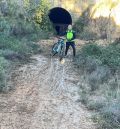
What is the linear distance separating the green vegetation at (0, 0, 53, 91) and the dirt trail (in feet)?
3.68

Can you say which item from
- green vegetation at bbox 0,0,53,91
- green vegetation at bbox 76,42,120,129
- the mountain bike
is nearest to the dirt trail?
green vegetation at bbox 76,42,120,129

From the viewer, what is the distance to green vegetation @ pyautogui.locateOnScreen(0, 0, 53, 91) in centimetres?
1838

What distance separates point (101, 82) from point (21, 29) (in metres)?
9.24

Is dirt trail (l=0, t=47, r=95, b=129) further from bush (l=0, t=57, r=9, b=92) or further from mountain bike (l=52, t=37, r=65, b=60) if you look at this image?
mountain bike (l=52, t=37, r=65, b=60)

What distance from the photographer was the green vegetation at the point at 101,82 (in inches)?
480

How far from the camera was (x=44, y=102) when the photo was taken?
1312 cm

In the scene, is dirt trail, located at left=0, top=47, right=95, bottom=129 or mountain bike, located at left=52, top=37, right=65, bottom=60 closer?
dirt trail, located at left=0, top=47, right=95, bottom=129

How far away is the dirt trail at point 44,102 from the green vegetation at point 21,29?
1121 mm

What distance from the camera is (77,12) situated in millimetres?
27547

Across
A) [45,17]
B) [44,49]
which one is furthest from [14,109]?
[45,17]

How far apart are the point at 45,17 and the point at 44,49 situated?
5.64 metres

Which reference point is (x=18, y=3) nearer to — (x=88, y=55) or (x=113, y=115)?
(x=88, y=55)

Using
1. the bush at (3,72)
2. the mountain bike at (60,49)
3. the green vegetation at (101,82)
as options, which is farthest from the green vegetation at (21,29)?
the green vegetation at (101,82)

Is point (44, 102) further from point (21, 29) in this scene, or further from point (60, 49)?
point (21, 29)
